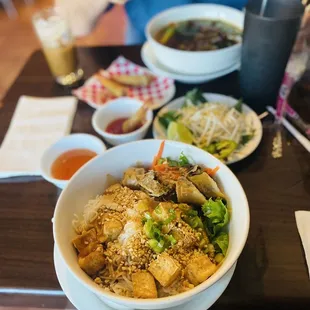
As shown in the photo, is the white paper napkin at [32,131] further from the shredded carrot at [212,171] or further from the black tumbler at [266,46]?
the black tumbler at [266,46]

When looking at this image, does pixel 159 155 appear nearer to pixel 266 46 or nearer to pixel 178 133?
pixel 178 133

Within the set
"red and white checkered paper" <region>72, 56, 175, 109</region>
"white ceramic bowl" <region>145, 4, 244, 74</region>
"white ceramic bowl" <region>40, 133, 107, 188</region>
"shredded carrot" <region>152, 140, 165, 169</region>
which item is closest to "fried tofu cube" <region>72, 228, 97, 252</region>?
"shredded carrot" <region>152, 140, 165, 169</region>

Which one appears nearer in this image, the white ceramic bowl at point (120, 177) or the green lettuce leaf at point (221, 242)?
the white ceramic bowl at point (120, 177)

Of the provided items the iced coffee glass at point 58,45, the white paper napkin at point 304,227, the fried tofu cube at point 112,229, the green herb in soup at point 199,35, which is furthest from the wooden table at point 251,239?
the green herb in soup at point 199,35

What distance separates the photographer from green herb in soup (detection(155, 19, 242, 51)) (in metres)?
1.61

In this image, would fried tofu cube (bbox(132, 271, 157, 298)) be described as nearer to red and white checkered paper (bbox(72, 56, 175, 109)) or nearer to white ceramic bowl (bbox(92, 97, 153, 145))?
white ceramic bowl (bbox(92, 97, 153, 145))

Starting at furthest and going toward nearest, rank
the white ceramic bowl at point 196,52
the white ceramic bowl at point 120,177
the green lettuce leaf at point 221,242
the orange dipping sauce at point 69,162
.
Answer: the white ceramic bowl at point 196,52 < the orange dipping sauce at point 69,162 < the green lettuce leaf at point 221,242 < the white ceramic bowl at point 120,177

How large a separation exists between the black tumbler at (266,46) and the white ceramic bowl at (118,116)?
40cm

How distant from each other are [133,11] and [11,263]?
1559 millimetres

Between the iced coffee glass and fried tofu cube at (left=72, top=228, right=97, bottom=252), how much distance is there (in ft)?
3.07

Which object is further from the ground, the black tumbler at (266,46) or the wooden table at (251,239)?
the black tumbler at (266,46)

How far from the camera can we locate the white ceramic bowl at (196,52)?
146cm

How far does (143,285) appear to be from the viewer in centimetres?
81

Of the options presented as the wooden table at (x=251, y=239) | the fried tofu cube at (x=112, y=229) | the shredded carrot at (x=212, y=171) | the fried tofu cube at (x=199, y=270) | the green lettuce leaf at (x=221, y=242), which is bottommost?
the wooden table at (x=251, y=239)
